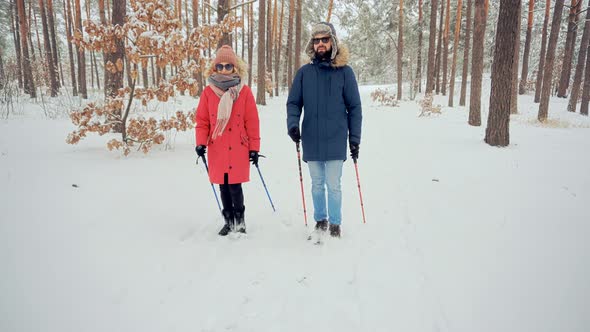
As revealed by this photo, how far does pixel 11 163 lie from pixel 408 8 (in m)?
29.0

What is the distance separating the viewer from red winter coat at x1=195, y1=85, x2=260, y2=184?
135 inches

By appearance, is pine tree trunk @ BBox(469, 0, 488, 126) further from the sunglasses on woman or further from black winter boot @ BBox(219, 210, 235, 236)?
black winter boot @ BBox(219, 210, 235, 236)

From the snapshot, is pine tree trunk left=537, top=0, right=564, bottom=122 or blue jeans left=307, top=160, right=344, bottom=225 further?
pine tree trunk left=537, top=0, right=564, bottom=122

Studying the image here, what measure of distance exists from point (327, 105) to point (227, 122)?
1.11 m

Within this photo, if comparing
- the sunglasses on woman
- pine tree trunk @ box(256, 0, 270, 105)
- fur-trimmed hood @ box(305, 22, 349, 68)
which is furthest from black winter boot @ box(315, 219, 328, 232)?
pine tree trunk @ box(256, 0, 270, 105)

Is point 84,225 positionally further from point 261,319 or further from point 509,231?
point 509,231

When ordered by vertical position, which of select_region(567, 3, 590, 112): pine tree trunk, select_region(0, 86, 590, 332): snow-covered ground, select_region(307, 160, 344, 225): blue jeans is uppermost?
select_region(567, 3, 590, 112): pine tree trunk

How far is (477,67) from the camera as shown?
1184 centimetres

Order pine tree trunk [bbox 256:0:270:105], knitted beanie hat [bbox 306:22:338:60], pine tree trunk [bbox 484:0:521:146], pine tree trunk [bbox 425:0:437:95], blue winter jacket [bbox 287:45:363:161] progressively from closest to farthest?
knitted beanie hat [bbox 306:22:338:60] → blue winter jacket [bbox 287:45:363:161] → pine tree trunk [bbox 484:0:521:146] → pine tree trunk [bbox 256:0:270:105] → pine tree trunk [bbox 425:0:437:95]

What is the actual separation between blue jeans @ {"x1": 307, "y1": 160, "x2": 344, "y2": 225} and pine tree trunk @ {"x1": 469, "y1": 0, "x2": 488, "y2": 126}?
9964mm

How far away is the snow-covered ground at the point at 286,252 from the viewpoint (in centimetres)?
235

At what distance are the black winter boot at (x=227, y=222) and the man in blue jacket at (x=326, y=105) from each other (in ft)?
3.72

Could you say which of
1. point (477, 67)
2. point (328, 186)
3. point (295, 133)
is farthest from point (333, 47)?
point (477, 67)

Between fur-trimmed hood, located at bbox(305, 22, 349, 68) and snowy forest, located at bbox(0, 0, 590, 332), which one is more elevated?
fur-trimmed hood, located at bbox(305, 22, 349, 68)
